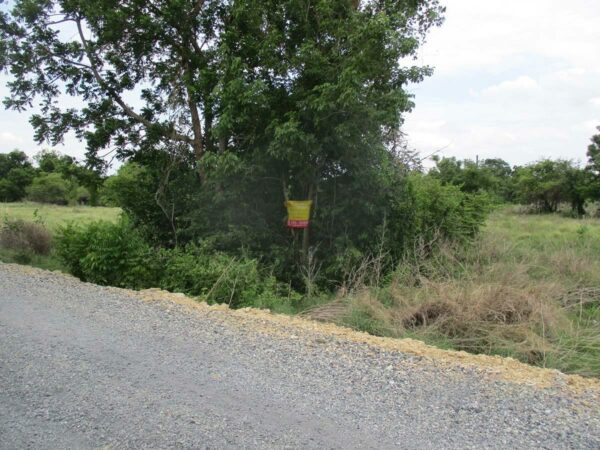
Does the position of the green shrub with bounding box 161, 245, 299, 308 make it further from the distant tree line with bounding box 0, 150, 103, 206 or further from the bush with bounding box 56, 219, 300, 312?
the distant tree line with bounding box 0, 150, 103, 206

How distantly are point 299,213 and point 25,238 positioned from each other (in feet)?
33.1

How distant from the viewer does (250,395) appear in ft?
13.6

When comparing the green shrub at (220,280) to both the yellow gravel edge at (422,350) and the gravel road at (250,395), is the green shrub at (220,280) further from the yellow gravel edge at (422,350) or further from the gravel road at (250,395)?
the gravel road at (250,395)

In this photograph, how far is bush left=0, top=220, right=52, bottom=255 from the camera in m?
16.2

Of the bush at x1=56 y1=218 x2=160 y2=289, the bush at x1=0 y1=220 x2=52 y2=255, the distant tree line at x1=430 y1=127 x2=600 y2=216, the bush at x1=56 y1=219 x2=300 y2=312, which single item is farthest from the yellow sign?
the distant tree line at x1=430 y1=127 x2=600 y2=216

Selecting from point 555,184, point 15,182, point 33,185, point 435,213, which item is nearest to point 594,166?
point 555,184

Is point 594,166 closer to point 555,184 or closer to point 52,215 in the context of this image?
point 555,184

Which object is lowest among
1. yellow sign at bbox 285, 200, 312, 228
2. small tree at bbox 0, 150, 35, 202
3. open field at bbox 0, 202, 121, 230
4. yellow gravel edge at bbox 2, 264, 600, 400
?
yellow gravel edge at bbox 2, 264, 600, 400

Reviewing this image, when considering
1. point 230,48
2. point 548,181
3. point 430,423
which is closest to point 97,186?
point 230,48

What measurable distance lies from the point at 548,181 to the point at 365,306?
3726cm

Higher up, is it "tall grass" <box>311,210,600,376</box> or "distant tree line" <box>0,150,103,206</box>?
"distant tree line" <box>0,150,103,206</box>

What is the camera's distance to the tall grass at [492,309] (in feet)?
21.4

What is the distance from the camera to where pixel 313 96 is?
1015cm

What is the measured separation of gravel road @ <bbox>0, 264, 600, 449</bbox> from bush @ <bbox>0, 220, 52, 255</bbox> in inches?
442
